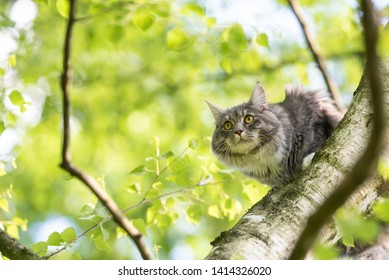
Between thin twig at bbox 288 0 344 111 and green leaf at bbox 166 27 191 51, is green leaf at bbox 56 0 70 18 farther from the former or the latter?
thin twig at bbox 288 0 344 111

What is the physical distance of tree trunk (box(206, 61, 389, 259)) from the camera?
2111 millimetres

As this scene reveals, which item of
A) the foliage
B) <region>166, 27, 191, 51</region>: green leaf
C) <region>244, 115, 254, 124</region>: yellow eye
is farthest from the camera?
the foliage

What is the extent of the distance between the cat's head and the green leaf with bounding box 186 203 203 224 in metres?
0.93

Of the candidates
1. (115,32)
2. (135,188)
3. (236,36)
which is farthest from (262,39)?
(135,188)

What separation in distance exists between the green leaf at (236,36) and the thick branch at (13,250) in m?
1.89

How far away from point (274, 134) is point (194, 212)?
110 centimetres

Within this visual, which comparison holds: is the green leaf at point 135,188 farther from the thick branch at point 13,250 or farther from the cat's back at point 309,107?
the cat's back at point 309,107

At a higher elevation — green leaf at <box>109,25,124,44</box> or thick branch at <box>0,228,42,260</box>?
green leaf at <box>109,25,124,44</box>

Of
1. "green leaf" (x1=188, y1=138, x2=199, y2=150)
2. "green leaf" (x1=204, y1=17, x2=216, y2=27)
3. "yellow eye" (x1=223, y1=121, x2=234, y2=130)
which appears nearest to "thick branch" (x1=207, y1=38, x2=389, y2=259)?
"green leaf" (x1=188, y1=138, x2=199, y2=150)

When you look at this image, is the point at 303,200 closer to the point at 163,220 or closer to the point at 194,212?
the point at 194,212

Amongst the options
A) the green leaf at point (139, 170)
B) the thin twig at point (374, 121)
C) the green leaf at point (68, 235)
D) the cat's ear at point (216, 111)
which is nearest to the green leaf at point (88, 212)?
the green leaf at point (68, 235)

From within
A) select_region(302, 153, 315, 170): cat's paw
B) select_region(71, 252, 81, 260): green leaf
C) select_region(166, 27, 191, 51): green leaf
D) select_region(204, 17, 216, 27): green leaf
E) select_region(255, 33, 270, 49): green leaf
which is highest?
select_region(204, 17, 216, 27): green leaf

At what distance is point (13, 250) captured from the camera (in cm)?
248
